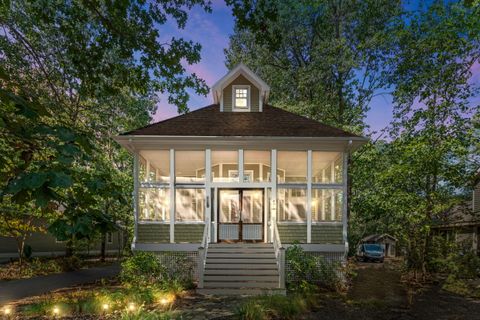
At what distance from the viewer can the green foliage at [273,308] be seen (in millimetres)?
7941

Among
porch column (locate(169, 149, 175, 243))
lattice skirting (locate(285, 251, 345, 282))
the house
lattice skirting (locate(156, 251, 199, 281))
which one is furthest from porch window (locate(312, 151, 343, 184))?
lattice skirting (locate(156, 251, 199, 281))

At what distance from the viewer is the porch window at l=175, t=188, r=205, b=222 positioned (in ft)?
45.5

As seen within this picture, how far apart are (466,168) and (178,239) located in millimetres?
12738

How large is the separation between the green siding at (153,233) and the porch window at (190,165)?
1.98 metres

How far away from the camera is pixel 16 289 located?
12750 mm

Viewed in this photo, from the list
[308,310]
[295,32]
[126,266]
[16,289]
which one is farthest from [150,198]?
[295,32]

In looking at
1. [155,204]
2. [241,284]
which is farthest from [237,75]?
[241,284]

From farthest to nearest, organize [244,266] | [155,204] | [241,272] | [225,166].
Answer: [225,166], [155,204], [244,266], [241,272]

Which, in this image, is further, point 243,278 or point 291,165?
point 291,165

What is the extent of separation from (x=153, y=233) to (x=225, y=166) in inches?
178

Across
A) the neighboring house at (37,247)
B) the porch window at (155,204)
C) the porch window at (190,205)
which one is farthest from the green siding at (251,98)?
the neighboring house at (37,247)

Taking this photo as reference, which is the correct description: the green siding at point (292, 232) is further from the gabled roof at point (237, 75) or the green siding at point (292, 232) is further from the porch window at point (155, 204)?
the gabled roof at point (237, 75)

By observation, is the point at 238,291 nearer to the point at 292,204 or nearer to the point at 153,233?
the point at 153,233

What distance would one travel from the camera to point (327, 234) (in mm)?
13391
